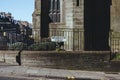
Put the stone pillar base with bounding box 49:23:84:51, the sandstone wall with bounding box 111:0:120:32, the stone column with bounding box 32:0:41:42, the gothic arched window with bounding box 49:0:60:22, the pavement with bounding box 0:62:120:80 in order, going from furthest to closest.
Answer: the stone column with bounding box 32:0:41:42
the gothic arched window with bounding box 49:0:60:22
the sandstone wall with bounding box 111:0:120:32
the stone pillar base with bounding box 49:23:84:51
the pavement with bounding box 0:62:120:80

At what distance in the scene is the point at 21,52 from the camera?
2238 cm

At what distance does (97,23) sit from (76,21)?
2.23m

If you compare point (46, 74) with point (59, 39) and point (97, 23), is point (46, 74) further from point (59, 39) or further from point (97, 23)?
point (97, 23)

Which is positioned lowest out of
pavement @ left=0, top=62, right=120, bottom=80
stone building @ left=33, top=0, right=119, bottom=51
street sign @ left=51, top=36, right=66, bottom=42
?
pavement @ left=0, top=62, right=120, bottom=80

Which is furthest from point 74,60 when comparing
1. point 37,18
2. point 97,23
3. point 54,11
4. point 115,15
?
point 37,18

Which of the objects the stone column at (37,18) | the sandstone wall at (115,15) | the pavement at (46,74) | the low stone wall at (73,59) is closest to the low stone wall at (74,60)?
the low stone wall at (73,59)

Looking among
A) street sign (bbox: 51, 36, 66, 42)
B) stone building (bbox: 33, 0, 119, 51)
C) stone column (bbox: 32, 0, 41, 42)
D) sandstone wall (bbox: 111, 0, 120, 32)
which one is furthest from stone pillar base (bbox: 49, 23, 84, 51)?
stone column (bbox: 32, 0, 41, 42)

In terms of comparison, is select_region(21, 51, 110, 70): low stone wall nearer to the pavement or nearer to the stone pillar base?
the pavement

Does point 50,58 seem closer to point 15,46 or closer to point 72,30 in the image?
point 15,46

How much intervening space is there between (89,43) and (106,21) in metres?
2.49

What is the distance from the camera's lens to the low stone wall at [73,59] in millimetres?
21609

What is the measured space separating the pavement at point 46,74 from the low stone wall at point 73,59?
565 millimetres

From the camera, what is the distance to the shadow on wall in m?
27.4

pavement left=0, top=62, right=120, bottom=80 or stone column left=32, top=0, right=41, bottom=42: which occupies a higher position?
stone column left=32, top=0, right=41, bottom=42
